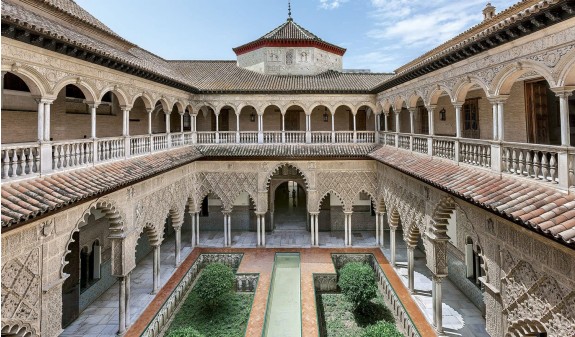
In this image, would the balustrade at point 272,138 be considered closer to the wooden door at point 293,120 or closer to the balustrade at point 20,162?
the wooden door at point 293,120

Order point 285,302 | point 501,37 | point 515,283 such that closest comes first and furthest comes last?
point 515,283 < point 501,37 < point 285,302

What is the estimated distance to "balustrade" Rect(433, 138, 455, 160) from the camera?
9.10 metres

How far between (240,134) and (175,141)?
326cm

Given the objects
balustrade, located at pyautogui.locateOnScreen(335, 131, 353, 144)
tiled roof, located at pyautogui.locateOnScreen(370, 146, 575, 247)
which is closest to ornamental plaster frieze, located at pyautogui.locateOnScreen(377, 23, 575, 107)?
tiled roof, located at pyautogui.locateOnScreen(370, 146, 575, 247)

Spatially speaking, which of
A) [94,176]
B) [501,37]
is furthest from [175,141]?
[501,37]

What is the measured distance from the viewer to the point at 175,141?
14.3m

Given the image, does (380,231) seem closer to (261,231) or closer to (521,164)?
(261,231)

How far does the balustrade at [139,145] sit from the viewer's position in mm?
10641

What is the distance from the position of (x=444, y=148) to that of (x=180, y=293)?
9487mm

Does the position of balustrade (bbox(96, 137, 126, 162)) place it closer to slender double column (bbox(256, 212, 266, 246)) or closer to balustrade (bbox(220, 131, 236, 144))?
balustrade (bbox(220, 131, 236, 144))

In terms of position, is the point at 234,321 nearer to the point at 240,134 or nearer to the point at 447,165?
the point at 447,165

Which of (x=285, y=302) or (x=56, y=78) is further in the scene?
(x=285, y=302)

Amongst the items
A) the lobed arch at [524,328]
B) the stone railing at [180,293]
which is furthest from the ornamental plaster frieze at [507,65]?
the stone railing at [180,293]

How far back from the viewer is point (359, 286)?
10.8 m
